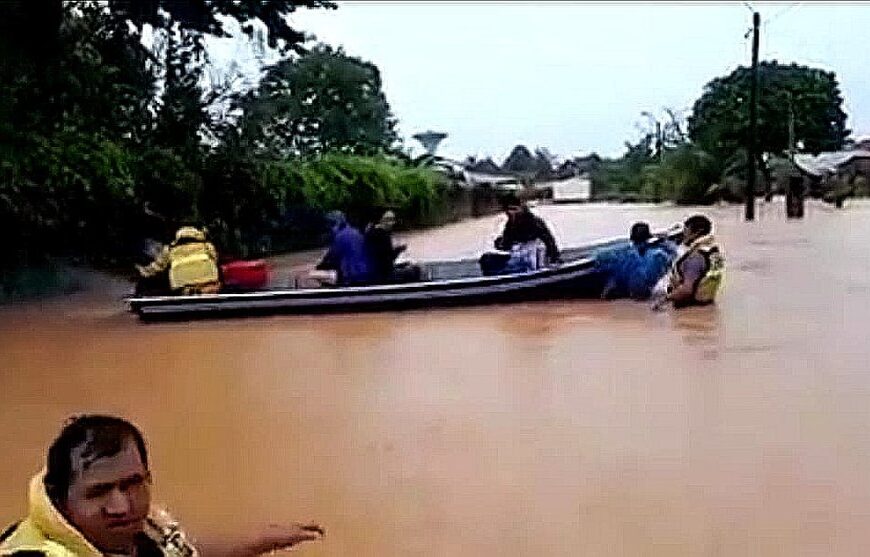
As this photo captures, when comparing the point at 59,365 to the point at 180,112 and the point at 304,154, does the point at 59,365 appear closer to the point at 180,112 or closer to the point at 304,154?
the point at 180,112

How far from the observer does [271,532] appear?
368 centimetres

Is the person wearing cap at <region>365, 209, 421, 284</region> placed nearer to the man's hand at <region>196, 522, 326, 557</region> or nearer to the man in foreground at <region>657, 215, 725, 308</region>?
the man in foreground at <region>657, 215, 725, 308</region>

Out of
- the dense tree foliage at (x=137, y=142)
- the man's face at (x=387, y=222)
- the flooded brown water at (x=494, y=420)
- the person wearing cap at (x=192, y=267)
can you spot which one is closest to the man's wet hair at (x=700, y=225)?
the flooded brown water at (x=494, y=420)

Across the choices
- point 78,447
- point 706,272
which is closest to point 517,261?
point 706,272

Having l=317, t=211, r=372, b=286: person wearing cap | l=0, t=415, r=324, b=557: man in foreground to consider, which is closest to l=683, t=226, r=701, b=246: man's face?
l=317, t=211, r=372, b=286: person wearing cap

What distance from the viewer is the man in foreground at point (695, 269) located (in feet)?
41.7

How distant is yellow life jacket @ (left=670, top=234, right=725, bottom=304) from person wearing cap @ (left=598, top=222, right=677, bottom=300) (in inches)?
15.1

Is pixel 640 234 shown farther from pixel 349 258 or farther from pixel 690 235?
pixel 349 258

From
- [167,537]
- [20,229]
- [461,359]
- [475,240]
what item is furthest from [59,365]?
[475,240]

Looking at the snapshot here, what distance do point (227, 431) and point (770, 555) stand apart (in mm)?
3300

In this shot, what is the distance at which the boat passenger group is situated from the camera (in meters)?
12.8

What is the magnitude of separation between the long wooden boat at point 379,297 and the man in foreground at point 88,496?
974 cm

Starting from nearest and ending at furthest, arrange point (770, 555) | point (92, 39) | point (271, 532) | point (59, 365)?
point (271, 532), point (770, 555), point (59, 365), point (92, 39)

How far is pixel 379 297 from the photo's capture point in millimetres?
12859
